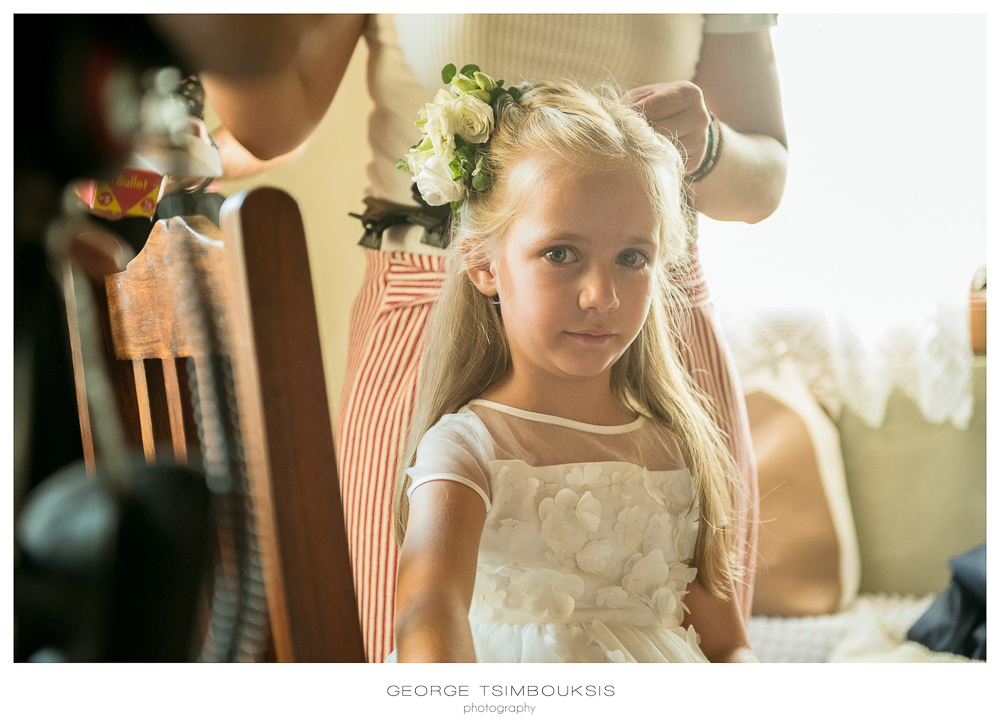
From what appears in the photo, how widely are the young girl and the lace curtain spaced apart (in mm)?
100

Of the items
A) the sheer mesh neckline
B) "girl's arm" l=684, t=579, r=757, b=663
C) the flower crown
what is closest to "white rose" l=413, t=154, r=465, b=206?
the flower crown

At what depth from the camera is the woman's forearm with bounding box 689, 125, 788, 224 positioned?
2.77 ft

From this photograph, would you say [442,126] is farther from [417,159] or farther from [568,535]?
[568,535]

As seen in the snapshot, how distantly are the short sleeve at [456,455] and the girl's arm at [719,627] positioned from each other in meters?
0.27

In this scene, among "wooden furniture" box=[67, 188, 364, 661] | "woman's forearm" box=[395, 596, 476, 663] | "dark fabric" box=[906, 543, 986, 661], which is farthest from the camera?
"dark fabric" box=[906, 543, 986, 661]

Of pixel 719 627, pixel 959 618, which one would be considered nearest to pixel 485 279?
pixel 719 627

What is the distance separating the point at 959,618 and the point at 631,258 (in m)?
0.57

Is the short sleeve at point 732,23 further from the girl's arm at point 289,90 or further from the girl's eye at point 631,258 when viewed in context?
the girl's arm at point 289,90

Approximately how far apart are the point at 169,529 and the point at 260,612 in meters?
0.13

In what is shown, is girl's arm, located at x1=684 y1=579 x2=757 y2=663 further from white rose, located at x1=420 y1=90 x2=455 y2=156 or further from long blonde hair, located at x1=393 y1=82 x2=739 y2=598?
white rose, located at x1=420 y1=90 x2=455 y2=156

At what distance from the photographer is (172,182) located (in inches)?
33.6
